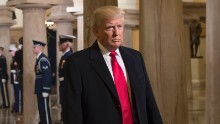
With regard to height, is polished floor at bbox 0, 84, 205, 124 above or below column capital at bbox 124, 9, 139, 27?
→ below

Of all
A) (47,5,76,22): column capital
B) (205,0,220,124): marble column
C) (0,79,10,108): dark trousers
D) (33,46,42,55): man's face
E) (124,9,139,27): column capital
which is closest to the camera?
(205,0,220,124): marble column

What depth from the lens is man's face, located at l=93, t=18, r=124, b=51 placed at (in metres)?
3.41

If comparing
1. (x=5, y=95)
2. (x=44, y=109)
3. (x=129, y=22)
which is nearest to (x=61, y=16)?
(x=129, y=22)

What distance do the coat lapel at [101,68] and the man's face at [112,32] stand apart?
0.36 ft

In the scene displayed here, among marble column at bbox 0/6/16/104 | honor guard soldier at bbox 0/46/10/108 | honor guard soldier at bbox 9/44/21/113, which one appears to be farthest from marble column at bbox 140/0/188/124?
marble column at bbox 0/6/16/104

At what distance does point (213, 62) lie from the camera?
5.34 m

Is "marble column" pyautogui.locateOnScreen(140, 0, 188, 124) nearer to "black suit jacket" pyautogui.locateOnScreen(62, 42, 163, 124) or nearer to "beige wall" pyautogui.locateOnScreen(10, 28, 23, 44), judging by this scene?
"black suit jacket" pyautogui.locateOnScreen(62, 42, 163, 124)

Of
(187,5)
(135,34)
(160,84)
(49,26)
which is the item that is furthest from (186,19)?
(160,84)

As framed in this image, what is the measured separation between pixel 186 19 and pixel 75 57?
14039 millimetres

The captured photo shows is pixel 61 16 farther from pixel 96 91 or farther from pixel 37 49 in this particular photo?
pixel 96 91

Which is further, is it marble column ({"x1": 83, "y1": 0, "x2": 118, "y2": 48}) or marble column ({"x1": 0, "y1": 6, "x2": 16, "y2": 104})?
marble column ({"x1": 0, "y1": 6, "x2": 16, "y2": 104})

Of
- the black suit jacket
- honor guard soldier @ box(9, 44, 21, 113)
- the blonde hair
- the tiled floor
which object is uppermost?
the blonde hair

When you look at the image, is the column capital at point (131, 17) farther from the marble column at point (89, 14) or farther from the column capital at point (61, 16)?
the marble column at point (89, 14)

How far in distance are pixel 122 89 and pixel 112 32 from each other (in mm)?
345
